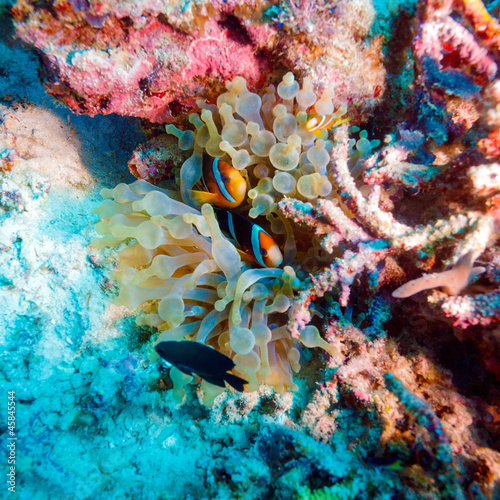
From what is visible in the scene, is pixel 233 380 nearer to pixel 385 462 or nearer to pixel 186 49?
pixel 385 462

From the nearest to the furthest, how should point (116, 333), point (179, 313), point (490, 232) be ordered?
point (490, 232) < point (179, 313) < point (116, 333)

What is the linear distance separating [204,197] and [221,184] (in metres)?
0.21

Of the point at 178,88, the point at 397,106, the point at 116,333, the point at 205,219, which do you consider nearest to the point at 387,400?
the point at 205,219

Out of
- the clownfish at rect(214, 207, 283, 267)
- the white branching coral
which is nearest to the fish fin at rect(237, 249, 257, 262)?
the clownfish at rect(214, 207, 283, 267)

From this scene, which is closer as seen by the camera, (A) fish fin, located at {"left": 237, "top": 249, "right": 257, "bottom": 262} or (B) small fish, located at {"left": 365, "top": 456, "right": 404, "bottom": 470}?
(B) small fish, located at {"left": 365, "top": 456, "right": 404, "bottom": 470}

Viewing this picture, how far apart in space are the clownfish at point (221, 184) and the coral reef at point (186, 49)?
521mm

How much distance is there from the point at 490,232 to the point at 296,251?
106cm

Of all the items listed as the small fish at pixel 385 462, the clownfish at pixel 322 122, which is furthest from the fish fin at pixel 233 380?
the clownfish at pixel 322 122

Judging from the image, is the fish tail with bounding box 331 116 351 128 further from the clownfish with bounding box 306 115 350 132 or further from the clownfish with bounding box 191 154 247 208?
the clownfish with bounding box 191 154 247 208

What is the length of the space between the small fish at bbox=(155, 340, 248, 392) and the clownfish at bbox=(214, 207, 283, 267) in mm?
701

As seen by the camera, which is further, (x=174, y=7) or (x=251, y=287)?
(x=251, y=287)

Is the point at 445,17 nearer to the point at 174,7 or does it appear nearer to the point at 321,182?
the point at 321,182

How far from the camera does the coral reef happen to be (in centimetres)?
161

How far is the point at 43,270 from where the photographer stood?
80.4 inches
